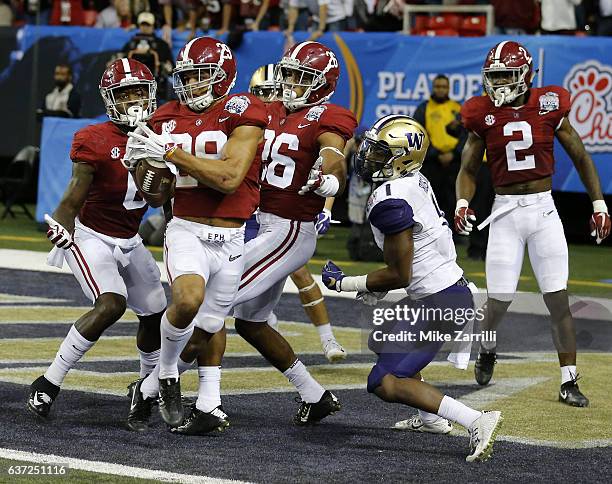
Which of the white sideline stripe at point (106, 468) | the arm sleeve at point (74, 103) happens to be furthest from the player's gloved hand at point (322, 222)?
the arm sleeve at point (74, 103)

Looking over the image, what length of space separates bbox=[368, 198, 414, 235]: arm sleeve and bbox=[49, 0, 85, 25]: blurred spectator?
1401 centimetres

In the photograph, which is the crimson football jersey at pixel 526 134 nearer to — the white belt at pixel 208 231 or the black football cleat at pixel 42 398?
the white belt at pixel 208 231

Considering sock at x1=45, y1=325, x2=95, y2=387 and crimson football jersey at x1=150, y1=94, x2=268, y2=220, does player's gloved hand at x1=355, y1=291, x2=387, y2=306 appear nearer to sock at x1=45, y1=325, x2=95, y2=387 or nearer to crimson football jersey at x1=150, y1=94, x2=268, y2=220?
crimson football jersey at x1=150, y1=94, x2=268, y2=220

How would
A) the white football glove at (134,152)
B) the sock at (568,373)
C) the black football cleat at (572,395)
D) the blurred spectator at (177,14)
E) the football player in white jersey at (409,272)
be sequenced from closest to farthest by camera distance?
the football player in white jersey at (409,272), the white football glove at (134,152), the black football cleat at (572,395), the sock at (568,373), the blurred spectator at (177,14)

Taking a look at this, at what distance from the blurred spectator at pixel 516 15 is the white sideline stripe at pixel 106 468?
11.5 m

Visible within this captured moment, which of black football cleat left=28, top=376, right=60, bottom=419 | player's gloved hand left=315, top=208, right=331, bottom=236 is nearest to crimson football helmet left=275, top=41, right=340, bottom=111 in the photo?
player's gloved hand left=315, top=208, right=331, bottom=236

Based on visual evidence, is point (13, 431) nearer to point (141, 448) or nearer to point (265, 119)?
point (141, 448)

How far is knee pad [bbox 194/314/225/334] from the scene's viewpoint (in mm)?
6254

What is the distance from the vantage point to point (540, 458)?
233 inches

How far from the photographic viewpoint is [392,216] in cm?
589

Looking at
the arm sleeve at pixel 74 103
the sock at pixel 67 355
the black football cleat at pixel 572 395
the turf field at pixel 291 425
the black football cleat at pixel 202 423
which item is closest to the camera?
the turf field at pixel 291 425

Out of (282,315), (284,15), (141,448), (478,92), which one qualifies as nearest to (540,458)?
(141,448)

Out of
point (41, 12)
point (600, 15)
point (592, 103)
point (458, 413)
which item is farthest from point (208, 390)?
point (41, 12)

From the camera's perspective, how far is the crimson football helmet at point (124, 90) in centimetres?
656
